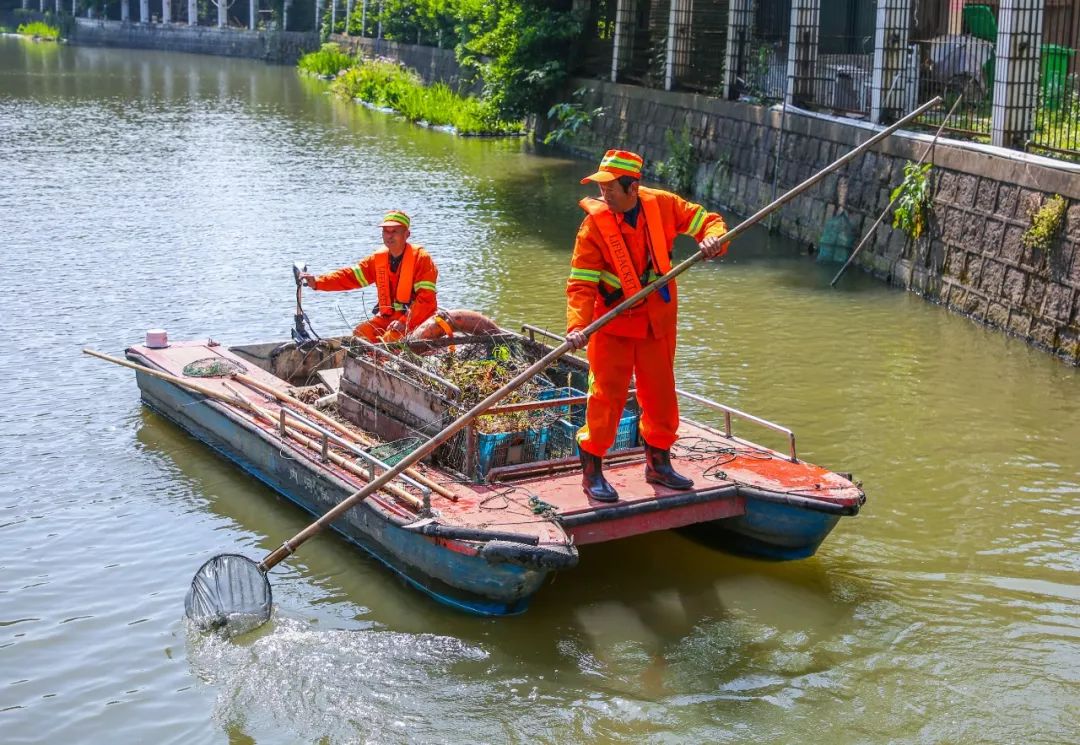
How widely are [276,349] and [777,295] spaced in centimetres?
618

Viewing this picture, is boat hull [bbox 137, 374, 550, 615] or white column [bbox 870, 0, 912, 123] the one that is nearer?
boat hull [bbox 137, 374, 550, 615]

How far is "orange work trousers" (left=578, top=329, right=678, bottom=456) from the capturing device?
730 cm

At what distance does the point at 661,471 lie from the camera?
24.7ft

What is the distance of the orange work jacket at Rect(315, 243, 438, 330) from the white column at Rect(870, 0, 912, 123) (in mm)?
8094

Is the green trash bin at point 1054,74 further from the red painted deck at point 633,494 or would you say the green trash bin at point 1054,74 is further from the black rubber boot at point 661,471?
the black rubber boot at point 661,471

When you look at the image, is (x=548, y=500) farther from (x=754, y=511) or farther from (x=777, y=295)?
(x=777, y=295)

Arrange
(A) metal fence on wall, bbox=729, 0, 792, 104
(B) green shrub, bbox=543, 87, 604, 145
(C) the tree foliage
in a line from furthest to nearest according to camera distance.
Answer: (C) the tree foliage, (B) green shrub, bbox=543, 87, 604, 145, (A) metal fence on wall, bbox=729, 0, 792, 104

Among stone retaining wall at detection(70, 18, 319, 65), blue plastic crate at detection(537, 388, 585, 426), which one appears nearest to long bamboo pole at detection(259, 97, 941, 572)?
blue plastic crate at detection(537, 388, 585, 426)

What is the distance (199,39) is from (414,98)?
1297 inches

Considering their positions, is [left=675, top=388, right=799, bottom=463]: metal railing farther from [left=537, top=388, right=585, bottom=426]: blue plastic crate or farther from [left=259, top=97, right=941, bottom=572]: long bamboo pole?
[left=259, top=97, right=941, bottom=572]: long bamboo pole

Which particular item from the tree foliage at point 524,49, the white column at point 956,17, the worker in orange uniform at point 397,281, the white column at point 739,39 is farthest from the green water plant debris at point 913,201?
the tree foliage at point 524,49

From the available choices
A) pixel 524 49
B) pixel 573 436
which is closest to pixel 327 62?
pixel 524 49

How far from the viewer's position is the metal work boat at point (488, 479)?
7.02 meters

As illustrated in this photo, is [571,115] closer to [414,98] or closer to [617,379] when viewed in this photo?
[414,98]
